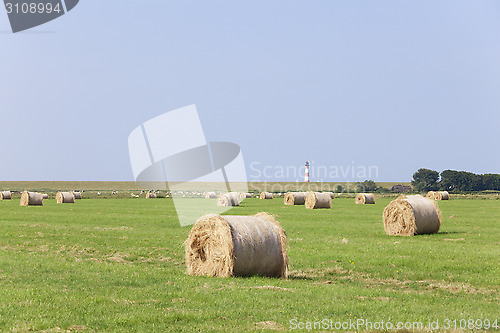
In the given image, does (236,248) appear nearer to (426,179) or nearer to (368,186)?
(426,179)

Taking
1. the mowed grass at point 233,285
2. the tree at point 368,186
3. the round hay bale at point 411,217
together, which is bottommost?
the mowed grass at point 233,285

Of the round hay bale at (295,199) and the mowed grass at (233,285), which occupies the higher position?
the round hay bale at (295,199)

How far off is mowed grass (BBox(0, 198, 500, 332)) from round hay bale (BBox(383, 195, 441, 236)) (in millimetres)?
1414

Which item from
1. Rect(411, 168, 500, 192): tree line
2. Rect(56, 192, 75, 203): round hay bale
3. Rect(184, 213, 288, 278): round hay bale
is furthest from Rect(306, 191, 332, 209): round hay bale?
Rect(411, 168, 500, 192): tree line

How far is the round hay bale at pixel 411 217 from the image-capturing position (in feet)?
99.2

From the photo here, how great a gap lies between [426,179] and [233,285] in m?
168

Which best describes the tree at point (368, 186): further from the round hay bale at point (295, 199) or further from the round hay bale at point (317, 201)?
the round hay bale at point (317, 201)

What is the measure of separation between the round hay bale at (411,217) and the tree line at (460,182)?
145 meters

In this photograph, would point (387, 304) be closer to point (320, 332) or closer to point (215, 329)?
point (320, 332)

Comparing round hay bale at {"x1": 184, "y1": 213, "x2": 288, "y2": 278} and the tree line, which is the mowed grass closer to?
round hay bale at {"x1": 184, "y1": 213, "x2": 288, "y2": 278}

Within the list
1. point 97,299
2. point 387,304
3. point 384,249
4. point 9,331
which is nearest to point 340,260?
point 384,249

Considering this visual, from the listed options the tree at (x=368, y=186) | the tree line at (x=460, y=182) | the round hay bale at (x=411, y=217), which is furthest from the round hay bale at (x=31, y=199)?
the tree at (x=368, y=186)

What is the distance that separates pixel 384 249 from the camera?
23.7m

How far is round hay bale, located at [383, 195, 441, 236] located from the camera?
3023 centimetres
